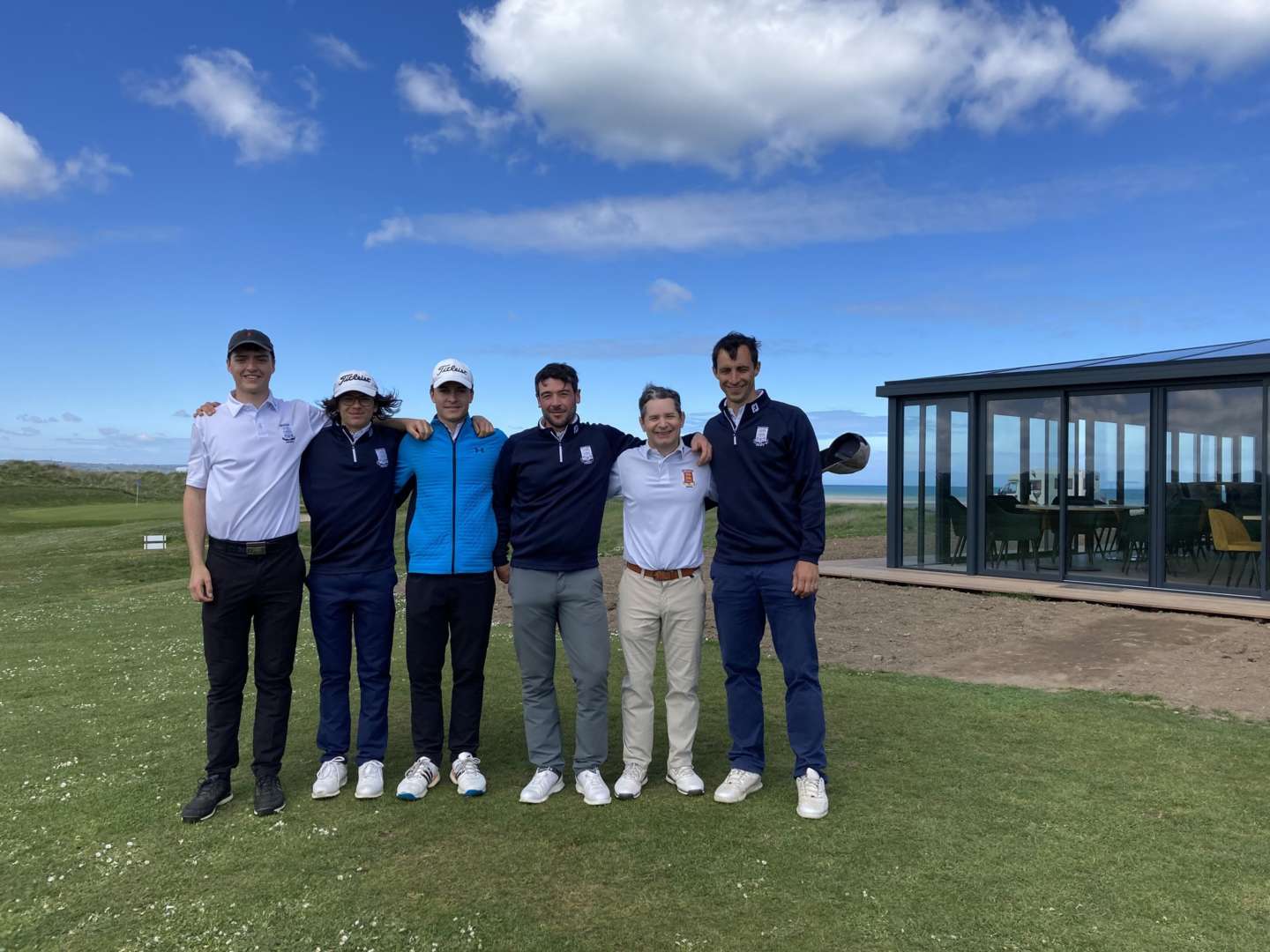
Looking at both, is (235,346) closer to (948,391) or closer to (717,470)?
(717,470)

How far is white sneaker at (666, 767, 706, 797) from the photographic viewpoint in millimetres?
4023

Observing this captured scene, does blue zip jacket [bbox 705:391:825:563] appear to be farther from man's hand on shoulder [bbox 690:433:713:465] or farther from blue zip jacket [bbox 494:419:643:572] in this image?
blue zip jacket [bbox 494:419:643:572]

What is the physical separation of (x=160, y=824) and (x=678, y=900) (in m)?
2.21

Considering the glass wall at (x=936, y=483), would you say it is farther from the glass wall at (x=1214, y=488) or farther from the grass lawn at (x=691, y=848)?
the grass lawn at (x=691, y=848)

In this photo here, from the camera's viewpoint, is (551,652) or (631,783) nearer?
(631,783)

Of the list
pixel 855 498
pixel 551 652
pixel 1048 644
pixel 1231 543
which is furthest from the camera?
pixel 855 498

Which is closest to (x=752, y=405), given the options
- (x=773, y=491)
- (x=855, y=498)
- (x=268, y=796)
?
(x=773, y=491)

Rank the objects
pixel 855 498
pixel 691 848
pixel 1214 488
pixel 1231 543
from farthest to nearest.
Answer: pixel 855 498, pixel 1214 488, pixel 1231 543, pixel 691 848

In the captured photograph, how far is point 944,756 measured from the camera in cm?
462

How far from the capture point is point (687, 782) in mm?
4047

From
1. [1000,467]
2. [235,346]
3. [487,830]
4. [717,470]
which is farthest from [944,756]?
[1000,467]

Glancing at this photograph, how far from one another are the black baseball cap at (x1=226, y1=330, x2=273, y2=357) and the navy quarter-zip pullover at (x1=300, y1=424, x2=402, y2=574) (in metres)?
0.46

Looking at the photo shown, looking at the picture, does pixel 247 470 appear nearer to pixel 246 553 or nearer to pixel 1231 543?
pixel 246 553

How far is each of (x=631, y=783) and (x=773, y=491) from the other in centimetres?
143
